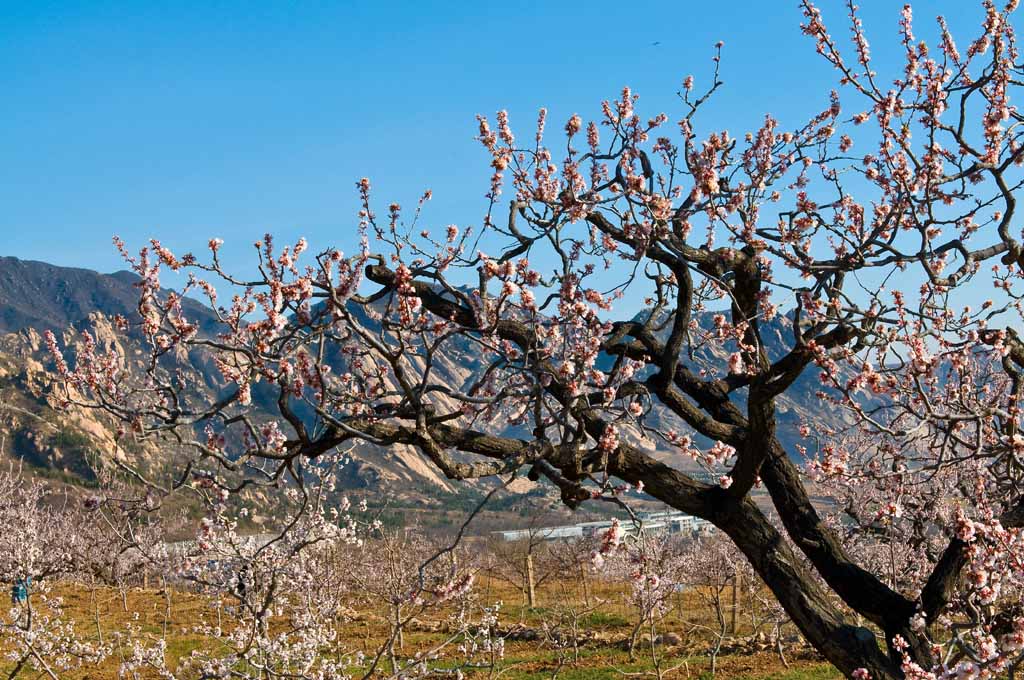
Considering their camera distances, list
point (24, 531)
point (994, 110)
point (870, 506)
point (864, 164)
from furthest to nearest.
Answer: point (24, 531) < point (870, 506) < point (864, 164) < point (994, 110)

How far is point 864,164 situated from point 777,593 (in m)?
3.19

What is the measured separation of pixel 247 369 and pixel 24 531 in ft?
84.5

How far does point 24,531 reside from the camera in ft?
86.0

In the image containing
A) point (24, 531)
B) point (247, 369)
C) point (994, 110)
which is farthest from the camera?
point (24, 531)

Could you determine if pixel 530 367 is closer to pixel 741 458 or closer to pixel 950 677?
pixel 741 458

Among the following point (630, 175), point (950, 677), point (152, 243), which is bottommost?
point (950, 677)

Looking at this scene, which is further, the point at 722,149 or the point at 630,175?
the point at 722,149

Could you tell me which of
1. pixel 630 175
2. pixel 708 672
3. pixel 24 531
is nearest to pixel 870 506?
pixel 708 672

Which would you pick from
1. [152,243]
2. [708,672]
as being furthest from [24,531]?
[152,243]

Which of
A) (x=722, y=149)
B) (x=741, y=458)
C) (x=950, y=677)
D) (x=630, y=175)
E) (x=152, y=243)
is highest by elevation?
(x=722, y=149)

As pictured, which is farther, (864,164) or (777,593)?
(864,164)

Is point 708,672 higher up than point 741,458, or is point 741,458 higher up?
point 741,458

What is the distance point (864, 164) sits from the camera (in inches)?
252

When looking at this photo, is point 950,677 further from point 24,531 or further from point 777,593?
point 24,531
